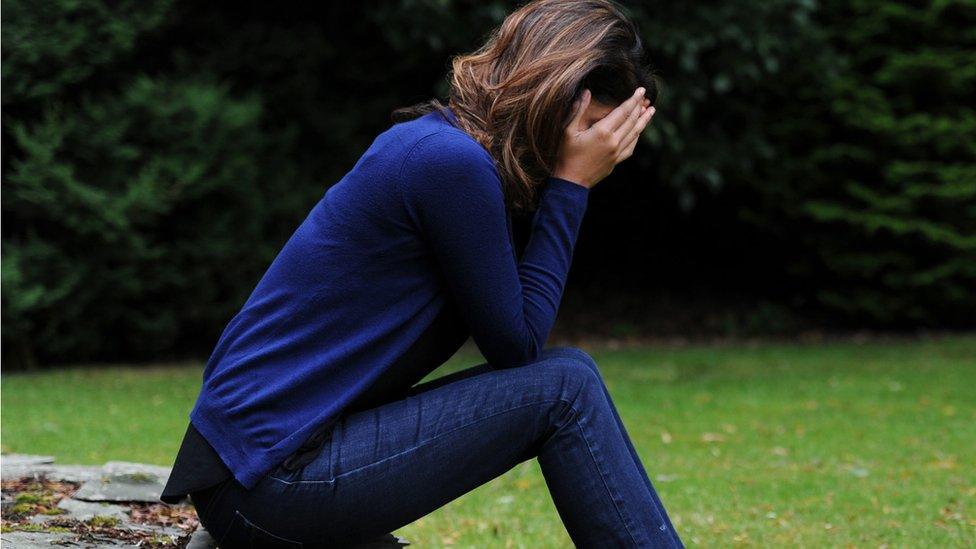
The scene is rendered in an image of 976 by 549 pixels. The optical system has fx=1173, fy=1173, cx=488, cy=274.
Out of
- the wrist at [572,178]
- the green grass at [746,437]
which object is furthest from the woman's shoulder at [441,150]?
the green grass at [746,437]

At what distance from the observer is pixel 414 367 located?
2.48 m

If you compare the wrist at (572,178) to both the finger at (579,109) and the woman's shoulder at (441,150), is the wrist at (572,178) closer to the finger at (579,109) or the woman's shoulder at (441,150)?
the finger at (579,109)

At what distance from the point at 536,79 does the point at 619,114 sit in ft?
0.84

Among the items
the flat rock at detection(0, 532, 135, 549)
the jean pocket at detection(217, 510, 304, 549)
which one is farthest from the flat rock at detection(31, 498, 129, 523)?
the jean pocket at detection(217, 510, 304, 549)

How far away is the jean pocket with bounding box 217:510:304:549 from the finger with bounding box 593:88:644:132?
3.63 feet

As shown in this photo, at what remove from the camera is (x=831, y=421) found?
6.58 meters

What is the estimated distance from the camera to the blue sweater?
2346 mm

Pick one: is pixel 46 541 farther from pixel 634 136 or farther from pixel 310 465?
pixel 634 136

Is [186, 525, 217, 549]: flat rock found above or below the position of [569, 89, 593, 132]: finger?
below

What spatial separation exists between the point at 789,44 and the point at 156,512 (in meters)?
6.92

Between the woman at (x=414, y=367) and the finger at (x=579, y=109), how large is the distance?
64mm

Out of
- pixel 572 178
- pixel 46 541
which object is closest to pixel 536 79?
pixel 572 178

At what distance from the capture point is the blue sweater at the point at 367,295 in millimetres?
2346

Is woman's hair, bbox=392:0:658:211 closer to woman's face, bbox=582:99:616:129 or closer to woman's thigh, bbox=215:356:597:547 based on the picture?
woman's face, bbox=582:99:616:129
